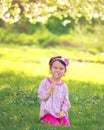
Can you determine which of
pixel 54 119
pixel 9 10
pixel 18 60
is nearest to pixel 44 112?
pixel 54 119

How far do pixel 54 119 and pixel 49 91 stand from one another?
53cm


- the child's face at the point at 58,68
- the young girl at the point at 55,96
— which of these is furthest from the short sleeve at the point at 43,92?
the child's face at the point at 58,68

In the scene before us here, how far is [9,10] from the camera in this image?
14.8m

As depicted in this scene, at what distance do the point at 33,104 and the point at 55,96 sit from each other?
196cm

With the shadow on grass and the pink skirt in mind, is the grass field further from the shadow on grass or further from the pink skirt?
the pink skirt

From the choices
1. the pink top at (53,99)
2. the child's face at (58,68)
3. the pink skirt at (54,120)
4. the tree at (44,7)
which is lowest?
the pink skirt at (54,120)

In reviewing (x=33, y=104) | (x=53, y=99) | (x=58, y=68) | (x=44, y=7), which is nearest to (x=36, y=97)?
(x=33, y=104)

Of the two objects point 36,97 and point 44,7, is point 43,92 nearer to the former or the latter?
point 36,97

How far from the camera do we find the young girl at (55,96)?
29.2 feet

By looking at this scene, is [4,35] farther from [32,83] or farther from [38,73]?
[32,83]

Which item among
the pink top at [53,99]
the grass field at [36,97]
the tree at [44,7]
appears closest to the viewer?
the pink top at [53,99]

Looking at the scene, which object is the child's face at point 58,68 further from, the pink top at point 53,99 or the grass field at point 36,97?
the grass field at point 36,97

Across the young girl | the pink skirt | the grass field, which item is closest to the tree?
the grass field

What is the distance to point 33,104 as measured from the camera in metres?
10.9
